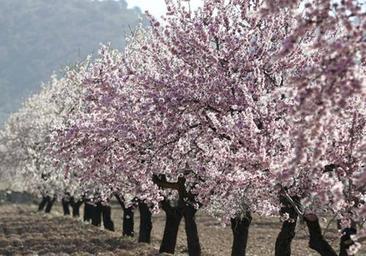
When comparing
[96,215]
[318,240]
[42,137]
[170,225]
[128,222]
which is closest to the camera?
[318,240]

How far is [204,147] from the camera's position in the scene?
1465cm

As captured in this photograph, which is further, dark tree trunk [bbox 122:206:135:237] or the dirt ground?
dark tree trunk [bbox 122:206:135:237]

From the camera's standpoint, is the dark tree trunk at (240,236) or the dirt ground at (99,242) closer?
the dark tree trunk at (240,236)

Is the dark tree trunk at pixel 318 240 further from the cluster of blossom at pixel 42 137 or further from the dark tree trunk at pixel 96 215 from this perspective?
the dark tree trunk at pixel 96 215

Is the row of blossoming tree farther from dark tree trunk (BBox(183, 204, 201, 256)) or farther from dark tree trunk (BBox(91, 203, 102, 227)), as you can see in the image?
dark tree trunk (BBox(91, 203, 102, 227))

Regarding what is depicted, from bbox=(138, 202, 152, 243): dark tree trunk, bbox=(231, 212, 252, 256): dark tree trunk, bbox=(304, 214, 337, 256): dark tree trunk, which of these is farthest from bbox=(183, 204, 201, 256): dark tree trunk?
bbox=(138, 202, 152, 243): dark tree trunk

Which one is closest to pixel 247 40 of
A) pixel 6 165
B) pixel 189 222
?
pixel 189 222

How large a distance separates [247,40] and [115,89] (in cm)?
395

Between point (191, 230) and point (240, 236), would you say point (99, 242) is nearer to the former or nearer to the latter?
point (191, 230)

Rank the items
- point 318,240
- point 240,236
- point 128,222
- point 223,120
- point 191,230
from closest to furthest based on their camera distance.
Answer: point 223,120 → point 318,240 → point 240,236 → point 191,230 → point 128,222

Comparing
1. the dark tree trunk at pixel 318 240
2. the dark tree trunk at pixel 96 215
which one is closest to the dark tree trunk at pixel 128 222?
the dark tree trunk at pixel 96 215

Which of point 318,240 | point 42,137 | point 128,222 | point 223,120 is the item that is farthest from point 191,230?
point 42,137

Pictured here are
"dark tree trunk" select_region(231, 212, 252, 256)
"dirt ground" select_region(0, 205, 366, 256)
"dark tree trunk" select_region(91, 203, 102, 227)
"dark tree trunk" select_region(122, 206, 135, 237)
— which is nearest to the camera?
"dark tree trunk" select_region(231, 212, 252, 256)

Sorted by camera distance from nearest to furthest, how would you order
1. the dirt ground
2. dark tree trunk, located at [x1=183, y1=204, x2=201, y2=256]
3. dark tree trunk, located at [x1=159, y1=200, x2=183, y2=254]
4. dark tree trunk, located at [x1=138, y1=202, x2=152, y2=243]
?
dark tree trunk, located at [x1=183, y1=204, x2=201, y2=256] < dark tree trunk, located at [x1=159, y1=200, x2=183, y2=254] < the dirt ground < dark tree trunk, located at [x1=138, y1=202, x2=152, y2=243]
